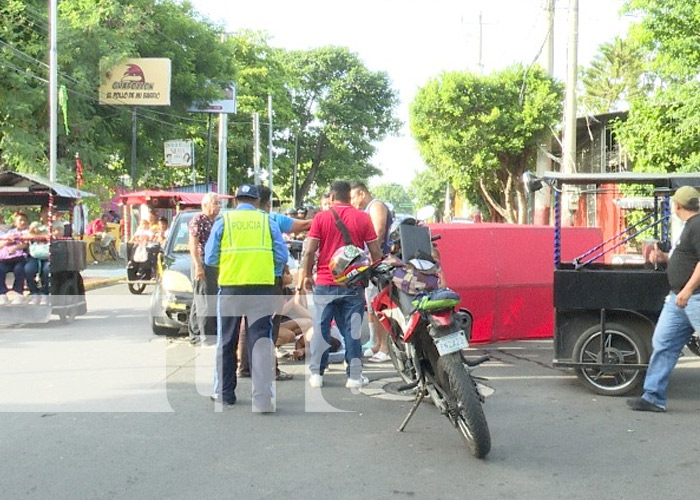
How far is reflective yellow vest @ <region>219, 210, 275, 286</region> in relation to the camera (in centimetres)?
659

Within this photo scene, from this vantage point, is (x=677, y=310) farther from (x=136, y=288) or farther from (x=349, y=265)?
(x=136, y=288)

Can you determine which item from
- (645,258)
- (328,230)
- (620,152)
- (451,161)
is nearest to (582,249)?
(645,258)

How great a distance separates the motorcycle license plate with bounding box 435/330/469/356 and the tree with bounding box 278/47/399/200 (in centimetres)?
5311

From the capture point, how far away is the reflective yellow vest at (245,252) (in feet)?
21.6

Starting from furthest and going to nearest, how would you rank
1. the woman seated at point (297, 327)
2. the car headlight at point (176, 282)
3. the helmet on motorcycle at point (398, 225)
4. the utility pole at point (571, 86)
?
the utility pole at point (571, 86)
the car headlight at point (176, 282)
the woman seated at point (297, 327)
the helmet on motorcycle at point (398, 225)

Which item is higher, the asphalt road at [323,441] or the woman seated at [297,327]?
the woman seated at [297,327]

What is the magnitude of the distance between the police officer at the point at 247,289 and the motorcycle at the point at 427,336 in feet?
2.87

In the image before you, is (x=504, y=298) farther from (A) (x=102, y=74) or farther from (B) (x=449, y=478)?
(A) (x=102, y=74)

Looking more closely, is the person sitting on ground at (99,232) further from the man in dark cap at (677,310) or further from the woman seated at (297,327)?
the man in dark cap at (677,310)

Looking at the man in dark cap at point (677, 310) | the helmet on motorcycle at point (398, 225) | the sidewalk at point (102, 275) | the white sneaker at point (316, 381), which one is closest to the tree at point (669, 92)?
the man in dark cap at point (677, 310)

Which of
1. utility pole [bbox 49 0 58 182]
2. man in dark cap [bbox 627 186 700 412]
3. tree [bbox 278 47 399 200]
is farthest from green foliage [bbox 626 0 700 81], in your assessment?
tree [bbox 278 47 399 200]

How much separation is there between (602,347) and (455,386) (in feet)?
7.61

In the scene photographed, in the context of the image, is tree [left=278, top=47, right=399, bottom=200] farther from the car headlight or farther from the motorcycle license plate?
the motorcycle license plate

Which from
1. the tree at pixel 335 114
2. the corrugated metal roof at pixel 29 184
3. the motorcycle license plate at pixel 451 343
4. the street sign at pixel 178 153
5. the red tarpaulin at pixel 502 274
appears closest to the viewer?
the motorcycle license plate at pixel 451 343
